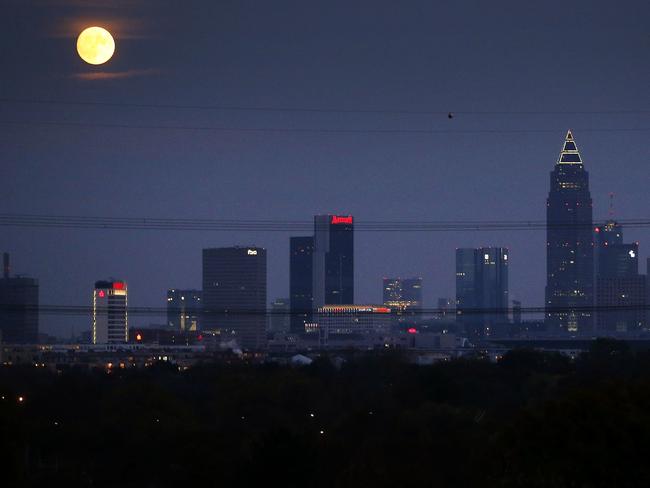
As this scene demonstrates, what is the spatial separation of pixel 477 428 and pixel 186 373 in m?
38.1

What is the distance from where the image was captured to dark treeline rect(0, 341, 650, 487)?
760 inches

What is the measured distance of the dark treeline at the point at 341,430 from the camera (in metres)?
19.3

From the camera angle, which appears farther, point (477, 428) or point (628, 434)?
point (477, 428)

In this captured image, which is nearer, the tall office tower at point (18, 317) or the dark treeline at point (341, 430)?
the dark treeline at point (341, 430)

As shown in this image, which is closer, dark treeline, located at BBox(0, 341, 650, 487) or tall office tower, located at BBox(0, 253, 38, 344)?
dark treeline, located at BBox(0, 341, 650, 487)

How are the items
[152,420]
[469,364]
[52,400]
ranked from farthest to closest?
[469,364]
[52,400]
[152,420]

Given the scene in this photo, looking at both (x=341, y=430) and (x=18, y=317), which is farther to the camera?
(x=18, y=317)

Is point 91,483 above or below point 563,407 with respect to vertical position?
below

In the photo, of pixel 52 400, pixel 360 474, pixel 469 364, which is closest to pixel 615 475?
pixel 360 474

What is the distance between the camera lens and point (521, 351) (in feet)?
228

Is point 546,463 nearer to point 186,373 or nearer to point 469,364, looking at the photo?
point 469,364

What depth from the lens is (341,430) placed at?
38031mm

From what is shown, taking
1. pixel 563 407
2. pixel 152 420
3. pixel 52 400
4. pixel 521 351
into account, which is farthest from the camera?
pixel 521 351

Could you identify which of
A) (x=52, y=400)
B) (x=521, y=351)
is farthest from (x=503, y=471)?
(x=521, y=351)
